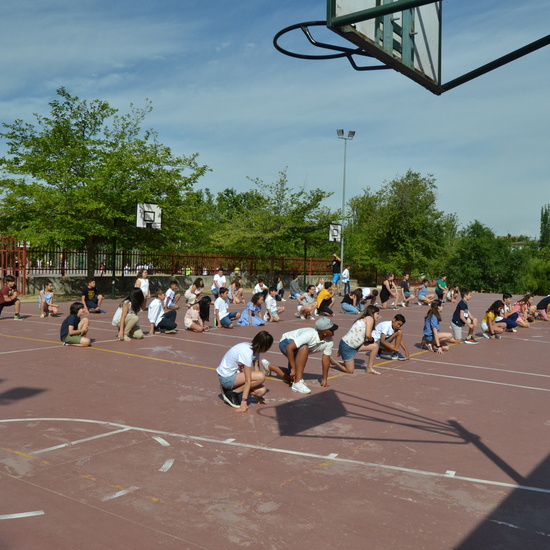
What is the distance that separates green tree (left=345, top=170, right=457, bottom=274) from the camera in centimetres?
4747

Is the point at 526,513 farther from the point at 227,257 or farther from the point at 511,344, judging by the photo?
the point at 227,257

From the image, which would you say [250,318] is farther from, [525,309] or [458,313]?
[525,309]

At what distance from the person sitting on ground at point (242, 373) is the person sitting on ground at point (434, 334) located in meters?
6.68

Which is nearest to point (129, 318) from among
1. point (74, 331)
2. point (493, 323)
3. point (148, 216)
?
point (74, 331)

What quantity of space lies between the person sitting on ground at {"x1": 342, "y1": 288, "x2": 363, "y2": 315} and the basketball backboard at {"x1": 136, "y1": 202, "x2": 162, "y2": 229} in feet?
30.1

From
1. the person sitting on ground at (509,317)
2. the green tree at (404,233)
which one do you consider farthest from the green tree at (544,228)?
the person sitting on ground at (509,317)

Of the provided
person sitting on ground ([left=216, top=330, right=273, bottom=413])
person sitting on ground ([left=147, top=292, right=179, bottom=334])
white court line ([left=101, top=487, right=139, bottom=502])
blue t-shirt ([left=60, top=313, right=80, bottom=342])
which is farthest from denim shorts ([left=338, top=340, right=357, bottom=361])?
white court line ([left=101, top=487, right=139, bottom=502])

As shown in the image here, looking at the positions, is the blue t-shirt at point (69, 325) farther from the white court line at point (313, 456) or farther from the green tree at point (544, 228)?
the green tree at point (544, 228)

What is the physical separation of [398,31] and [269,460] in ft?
14.3

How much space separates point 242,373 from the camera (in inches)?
336

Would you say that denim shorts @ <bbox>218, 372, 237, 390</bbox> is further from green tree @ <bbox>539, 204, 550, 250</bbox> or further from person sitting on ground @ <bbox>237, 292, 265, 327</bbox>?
green tree @ <bbox>539, 204, 550, 250</bbox>

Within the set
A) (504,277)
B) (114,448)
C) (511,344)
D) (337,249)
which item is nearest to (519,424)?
(114,448)

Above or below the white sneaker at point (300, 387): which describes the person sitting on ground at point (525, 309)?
above

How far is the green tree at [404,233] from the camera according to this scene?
4747 cm
